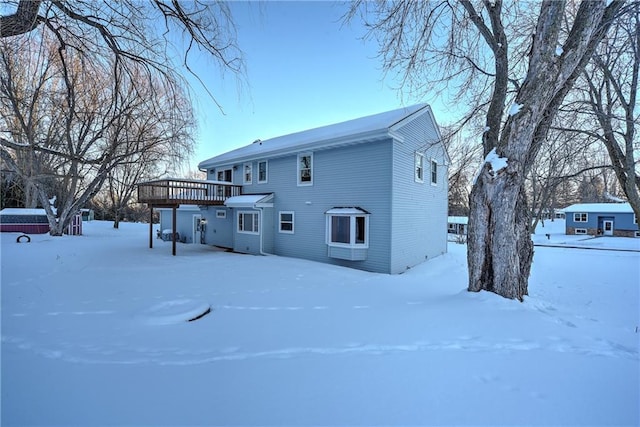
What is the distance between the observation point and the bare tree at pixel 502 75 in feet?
16.5

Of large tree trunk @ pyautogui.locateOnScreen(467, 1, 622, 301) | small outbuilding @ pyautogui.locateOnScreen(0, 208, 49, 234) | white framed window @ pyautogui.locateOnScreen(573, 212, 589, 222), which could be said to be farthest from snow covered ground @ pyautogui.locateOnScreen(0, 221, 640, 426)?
white framed window @ pyautogui.locateOnScreen(573, 212, 589, 222)

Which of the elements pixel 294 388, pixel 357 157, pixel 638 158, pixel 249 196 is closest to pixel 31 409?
pixel 294 388

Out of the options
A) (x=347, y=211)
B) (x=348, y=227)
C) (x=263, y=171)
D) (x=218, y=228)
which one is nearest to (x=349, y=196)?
(x=347, y=211)

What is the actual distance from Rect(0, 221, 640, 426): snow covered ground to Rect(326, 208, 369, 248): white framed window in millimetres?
4293

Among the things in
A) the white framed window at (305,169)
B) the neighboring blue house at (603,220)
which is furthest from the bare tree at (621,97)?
the neighboring blue house at (603,220)

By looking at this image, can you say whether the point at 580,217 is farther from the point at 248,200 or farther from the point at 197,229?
the point at 197,229

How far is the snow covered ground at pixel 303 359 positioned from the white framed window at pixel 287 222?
21.7 feet

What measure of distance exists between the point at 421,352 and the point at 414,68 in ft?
19.6

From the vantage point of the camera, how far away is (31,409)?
2217 mm

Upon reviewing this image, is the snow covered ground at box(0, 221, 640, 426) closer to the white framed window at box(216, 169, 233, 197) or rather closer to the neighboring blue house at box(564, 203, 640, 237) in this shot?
the white framed window at box(216, 169, 233, 197)

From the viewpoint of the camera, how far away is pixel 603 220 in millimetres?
30641

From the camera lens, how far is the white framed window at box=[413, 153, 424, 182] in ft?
39.6

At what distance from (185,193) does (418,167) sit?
1081 cm

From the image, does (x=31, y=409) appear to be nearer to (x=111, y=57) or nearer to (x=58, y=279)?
(x=111, y=57)
